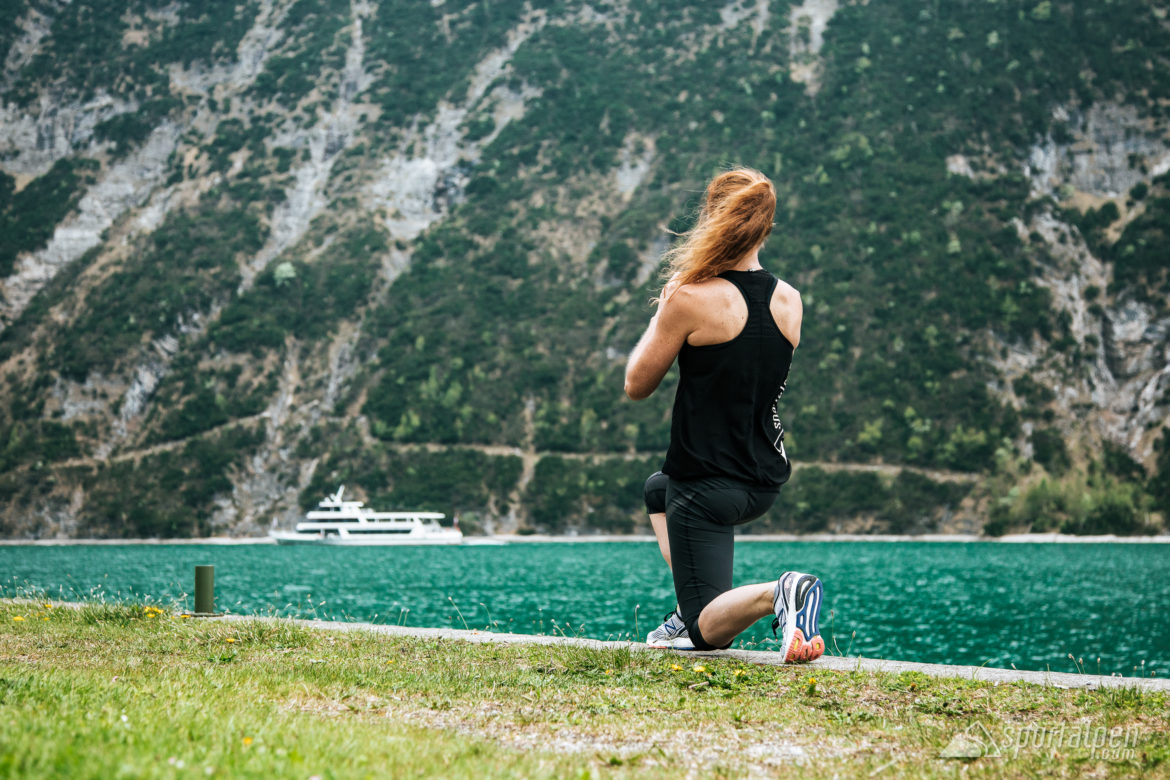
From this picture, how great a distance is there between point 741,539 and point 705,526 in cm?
8489

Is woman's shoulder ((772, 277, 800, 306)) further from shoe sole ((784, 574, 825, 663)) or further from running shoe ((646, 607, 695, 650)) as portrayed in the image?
running shoe ((646, 607, 695, 650))

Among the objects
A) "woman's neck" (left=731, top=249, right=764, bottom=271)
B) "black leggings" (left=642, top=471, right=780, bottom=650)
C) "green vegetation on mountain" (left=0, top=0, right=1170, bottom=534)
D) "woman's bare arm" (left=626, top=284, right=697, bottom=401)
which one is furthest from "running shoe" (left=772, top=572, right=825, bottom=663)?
"green vegetation on mountain" (left=0, top=0, right=1170, bottom=534)

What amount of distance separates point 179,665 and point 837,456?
303 feet

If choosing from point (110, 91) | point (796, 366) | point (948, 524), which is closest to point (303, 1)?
point (110, 91)

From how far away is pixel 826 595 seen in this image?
3372cm

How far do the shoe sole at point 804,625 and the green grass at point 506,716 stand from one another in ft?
0.46

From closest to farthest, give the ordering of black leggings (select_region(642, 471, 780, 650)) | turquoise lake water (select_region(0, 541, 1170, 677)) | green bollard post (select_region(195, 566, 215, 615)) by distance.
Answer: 1. black leggings (select_region(642, 471, 780, 650))
2. green bollard post (select_region(195, 566, 215, 615))
3. turquoise lake water (select_region(0, 541, 1170, 677))

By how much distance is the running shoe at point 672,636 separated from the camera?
609 centimetres

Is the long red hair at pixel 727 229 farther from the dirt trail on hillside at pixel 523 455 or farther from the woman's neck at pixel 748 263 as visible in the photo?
the dirt trail on hillside at pixel 523 455

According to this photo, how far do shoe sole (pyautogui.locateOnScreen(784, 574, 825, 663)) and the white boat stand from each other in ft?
278

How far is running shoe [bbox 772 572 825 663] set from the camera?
204 inches

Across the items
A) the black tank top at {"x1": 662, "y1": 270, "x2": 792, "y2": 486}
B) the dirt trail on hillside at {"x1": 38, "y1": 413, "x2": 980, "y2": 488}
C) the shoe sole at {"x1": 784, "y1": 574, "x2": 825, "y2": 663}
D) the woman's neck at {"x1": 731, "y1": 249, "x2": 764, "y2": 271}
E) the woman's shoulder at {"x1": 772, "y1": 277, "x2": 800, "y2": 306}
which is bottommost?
the dirt trail on hillside at {"x1": 38, "y1": 413, "x2": 980, "y2": 488}

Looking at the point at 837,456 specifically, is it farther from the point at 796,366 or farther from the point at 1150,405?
the point at 1150,405

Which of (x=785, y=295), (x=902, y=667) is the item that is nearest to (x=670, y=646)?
(x=902, y=667)
